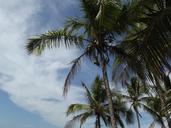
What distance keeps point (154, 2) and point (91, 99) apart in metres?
24.6

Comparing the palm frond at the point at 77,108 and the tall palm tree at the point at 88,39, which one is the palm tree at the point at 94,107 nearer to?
the palm frond at the point at 77,108

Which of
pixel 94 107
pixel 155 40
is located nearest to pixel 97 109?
pixel 94 107

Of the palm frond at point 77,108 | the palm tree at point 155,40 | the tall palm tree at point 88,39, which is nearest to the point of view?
the palm tree at point 155,40

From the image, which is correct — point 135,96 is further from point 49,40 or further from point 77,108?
point 49,40

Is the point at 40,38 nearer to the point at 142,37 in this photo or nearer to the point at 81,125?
the point at 142,37

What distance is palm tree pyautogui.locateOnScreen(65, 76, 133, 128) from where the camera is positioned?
30500mm

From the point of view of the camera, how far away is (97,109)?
31.4 metres

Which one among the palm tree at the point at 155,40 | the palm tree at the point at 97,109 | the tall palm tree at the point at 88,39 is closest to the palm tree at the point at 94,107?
the palm tree at the point at 97,109

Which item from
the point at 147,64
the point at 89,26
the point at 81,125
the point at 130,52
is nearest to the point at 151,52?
the point at 147,64

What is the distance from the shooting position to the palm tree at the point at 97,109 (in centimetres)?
3050

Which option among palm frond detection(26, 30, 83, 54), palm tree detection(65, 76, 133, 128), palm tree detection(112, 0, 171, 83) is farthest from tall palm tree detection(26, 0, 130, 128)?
palm tree detection(65, 76, 133, 128)

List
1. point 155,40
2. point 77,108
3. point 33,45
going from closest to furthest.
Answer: point 155,40, point 33,45, point 77,108

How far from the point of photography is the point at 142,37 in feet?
24.6

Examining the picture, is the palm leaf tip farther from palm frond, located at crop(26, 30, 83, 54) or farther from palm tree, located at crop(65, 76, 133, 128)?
palm tree, located at crop(65, 76, 133, 128)
